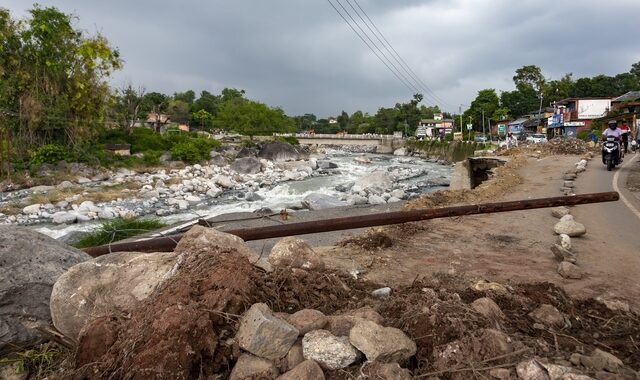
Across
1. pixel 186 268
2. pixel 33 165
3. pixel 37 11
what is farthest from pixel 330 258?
pixel 37 11

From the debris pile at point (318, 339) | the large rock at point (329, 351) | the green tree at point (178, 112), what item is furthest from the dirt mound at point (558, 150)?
the green tree at point (178, 112)

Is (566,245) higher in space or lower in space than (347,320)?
lower

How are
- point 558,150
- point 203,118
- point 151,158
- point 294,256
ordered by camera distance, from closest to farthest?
1. point 294,256
2. point 558,150
3. point 151,158
4. point 203,118

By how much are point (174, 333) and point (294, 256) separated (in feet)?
5.92

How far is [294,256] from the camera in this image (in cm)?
413

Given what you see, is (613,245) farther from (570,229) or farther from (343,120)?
(343,120)

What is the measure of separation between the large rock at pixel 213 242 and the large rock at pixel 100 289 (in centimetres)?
36

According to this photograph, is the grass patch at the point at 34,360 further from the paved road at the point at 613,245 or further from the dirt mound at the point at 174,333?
the paved road at the point at 613,245

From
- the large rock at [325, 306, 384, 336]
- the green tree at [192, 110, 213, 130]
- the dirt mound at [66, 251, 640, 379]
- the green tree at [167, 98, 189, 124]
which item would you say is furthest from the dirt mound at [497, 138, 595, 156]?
the green tree at [167, 98, 189, 124]

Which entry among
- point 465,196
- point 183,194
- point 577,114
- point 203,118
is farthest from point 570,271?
point 203,118

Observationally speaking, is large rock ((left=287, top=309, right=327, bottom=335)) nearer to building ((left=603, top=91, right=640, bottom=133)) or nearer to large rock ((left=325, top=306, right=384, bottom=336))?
large rock ((left=325, top=306, right=384, bottom=336))

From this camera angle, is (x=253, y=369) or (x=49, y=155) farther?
(x=49, y=155)

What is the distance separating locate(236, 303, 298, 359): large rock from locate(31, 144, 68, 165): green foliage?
29768 mm

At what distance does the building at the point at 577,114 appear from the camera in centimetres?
5312
